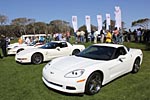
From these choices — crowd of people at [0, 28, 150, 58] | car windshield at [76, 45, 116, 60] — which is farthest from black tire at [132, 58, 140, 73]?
crowd of people at [0, 28, 150, 58]

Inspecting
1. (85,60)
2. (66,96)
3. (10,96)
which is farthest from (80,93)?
(10,96)

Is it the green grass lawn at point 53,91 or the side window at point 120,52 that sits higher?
the side window at point 120,52

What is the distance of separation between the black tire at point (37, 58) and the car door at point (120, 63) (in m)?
4.49

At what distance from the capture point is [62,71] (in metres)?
5.73

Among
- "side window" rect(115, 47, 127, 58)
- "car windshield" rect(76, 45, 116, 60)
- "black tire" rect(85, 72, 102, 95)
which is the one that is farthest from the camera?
"side window" rect(115, 47, 127, 58)

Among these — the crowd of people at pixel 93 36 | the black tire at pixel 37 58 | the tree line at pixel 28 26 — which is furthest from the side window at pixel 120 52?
the tree line at pixel 28 26

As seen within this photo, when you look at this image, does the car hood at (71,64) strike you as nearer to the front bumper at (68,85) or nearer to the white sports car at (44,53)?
the front bumper at (68,85)

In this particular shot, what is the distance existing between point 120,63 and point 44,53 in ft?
15.5

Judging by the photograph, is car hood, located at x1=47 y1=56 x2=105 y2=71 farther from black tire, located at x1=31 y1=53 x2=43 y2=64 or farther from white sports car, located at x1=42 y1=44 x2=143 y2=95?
black tire, located at x1=31 y1=53 x2=43 y2=64

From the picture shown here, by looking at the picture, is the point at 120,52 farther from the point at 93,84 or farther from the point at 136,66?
the point at 93,84

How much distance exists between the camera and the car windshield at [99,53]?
673 cm

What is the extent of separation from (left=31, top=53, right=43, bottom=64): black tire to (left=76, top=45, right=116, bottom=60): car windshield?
12.0 feet

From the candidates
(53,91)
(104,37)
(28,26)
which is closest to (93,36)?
(104,37)

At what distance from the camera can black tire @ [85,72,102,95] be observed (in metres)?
5.63
